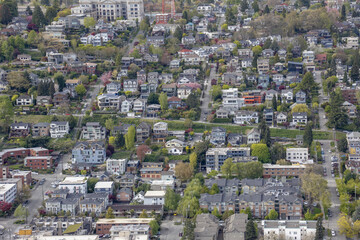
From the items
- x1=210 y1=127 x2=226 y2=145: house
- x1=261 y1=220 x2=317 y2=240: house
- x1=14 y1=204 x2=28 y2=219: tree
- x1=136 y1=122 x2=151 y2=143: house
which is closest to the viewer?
x1=261 y1=220 x2=317 y2=240: house

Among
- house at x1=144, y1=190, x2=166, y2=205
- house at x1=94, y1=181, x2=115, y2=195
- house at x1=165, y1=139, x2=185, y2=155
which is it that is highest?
house at x1=165, y1=139, x2=185, y2=155

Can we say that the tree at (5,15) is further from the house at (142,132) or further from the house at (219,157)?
the house at (219,157)

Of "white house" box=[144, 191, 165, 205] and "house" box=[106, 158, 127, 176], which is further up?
"house" box=[106, 158, 127, 176]

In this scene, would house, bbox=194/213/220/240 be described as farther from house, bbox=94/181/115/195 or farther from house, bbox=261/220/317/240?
house, bbox=94/181/115/195

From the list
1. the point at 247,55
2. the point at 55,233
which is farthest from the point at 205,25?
the point at 55,233

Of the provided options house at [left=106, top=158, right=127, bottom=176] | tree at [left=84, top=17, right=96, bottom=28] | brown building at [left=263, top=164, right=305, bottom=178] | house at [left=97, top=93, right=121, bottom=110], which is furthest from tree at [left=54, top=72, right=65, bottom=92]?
brown building at [left=263, top=164, right=305, bottom=178]

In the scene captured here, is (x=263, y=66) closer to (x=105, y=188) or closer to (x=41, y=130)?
(x=41, y=130)
